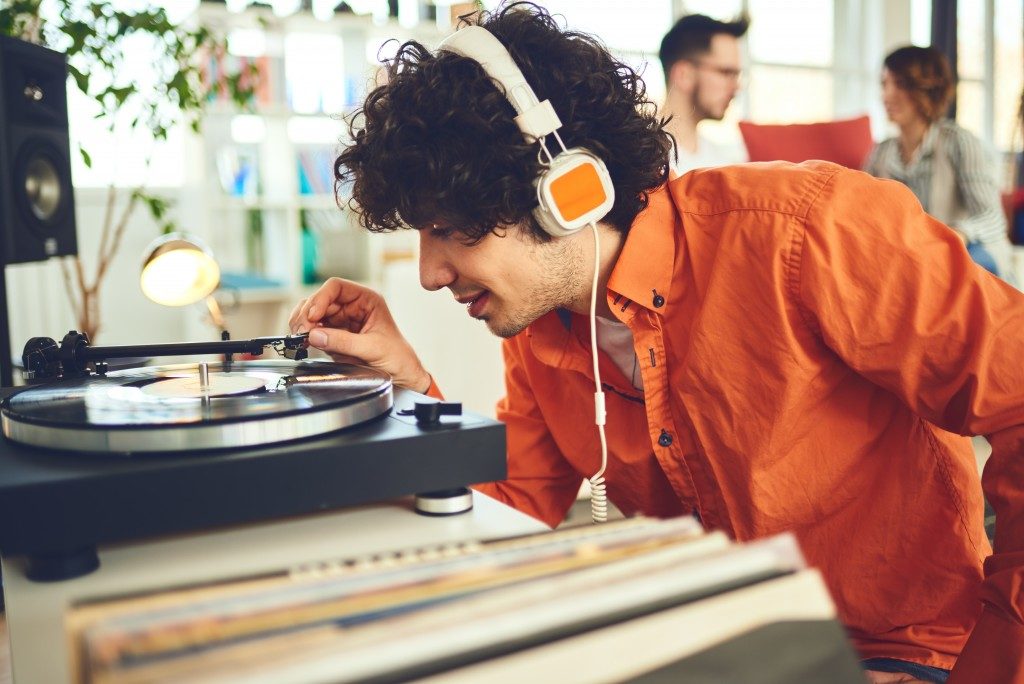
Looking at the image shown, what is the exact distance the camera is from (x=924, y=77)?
3.68 meters

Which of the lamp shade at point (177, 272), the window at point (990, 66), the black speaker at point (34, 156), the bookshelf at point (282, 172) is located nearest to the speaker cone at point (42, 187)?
the black speaker at point (34, 156)

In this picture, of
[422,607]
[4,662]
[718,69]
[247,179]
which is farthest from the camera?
[247,179]

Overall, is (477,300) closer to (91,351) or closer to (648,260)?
(648,260)

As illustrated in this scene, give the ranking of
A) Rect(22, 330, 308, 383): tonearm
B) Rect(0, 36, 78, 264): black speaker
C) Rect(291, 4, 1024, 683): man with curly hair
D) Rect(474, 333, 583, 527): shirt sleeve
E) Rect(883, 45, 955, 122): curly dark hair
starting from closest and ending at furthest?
Rect(22, 330, 308, 383): tonearm
Rect(291, 4, 1024, 683): man with curly hair
Rect(474, 333, 583, 527): shirt sleeve
Rect(0, 36, 78, 264): black speaker
Rect(883, 45, 955, 122): curly dark hair

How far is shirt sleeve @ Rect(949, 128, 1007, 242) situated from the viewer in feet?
11.7

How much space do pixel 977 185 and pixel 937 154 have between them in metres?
0.22

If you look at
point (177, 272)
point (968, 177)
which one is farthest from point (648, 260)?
point (968, 177)

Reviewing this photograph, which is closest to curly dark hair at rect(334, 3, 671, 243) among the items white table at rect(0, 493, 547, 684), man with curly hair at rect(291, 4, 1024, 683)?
man with curly hair at rect(291, 4, 1024, 683)

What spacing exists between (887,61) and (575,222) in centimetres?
342

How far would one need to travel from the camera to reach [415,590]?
0.32m

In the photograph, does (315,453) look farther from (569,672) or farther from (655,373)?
(655,373)

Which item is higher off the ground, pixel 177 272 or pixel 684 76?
pixel 684 76

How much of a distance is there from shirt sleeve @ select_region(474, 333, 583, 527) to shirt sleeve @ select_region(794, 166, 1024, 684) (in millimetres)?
431

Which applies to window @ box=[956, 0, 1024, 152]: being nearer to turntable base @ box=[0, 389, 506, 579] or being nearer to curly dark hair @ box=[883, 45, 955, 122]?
curly dark hair @ box=[883, 45, 955, 122]
